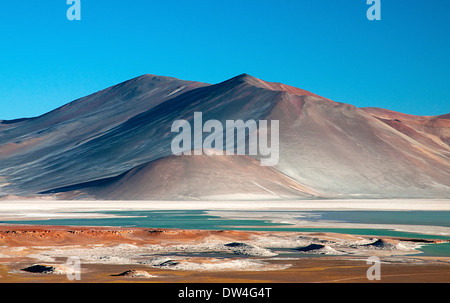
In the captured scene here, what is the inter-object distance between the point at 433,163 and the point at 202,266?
109 meters

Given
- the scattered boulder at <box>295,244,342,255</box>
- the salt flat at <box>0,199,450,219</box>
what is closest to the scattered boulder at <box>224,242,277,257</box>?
the scattered boulder at <box>295,244,342,255</box>

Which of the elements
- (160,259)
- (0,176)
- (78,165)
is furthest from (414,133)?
(160,259)

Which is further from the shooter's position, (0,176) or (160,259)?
(0,176)

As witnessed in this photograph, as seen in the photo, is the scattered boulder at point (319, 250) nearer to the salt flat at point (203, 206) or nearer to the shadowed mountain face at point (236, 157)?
the salt flat at point (203, 206)

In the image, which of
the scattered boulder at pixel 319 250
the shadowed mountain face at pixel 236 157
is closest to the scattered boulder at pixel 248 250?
the scattered boulder at pixel 319 250

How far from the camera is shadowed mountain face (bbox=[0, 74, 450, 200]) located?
97.2 m

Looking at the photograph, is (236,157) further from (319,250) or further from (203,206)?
(319,250)

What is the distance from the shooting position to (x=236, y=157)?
107062 millimetres

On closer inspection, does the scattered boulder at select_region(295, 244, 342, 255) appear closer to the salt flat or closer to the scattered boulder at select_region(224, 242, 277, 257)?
the scattered boulder at select_region(224, 242, 277, 257)

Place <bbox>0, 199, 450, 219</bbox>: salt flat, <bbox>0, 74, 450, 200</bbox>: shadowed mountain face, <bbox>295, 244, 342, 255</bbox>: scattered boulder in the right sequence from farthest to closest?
<bbox>0, 74, 450, 200</bbox>: shadowed mountain face → <bbox>0, 199, 450, 219</bbox>: salt flat → <bbox>295, 244, 342, 255</bbox>: scattered boulder

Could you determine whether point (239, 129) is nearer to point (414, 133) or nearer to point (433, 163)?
point (433, 163)

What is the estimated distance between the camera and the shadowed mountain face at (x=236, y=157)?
97.2m

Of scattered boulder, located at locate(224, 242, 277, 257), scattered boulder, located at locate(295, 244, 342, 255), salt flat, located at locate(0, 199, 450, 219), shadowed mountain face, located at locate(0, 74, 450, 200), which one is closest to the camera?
scattered boulder, located at locate(224, 242, 277, 257)

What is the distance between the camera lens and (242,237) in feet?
112
